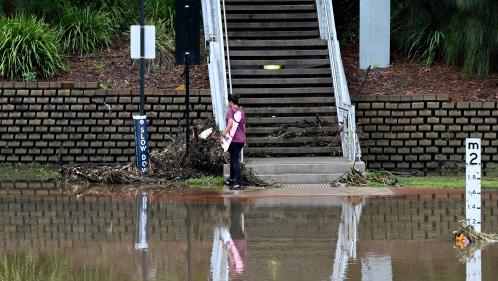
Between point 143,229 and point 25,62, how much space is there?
887 cm

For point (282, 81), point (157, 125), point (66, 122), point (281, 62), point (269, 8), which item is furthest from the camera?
point (269, 8)

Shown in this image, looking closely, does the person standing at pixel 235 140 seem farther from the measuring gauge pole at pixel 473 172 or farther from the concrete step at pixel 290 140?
the measuring gauge pole at pixel 473 172

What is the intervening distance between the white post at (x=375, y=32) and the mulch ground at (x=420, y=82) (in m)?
0.25

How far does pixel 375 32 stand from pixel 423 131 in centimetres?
243

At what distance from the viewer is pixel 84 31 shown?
2302 centimetres

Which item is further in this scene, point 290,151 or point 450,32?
point 450,32

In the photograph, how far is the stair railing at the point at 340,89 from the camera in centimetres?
1862

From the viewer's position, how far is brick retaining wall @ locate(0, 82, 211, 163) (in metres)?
21.1

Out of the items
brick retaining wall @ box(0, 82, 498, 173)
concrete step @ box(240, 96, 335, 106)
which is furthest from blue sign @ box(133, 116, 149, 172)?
concrete step @ box(240, 96, 335, 106)

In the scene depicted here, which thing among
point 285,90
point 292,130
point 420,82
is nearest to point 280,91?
point 285,90

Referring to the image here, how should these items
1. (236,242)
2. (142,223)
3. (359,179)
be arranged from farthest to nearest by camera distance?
(359,179), (142,223), (236,242)

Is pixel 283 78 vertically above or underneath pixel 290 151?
above

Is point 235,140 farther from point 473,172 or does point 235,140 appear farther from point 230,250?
point 473,172

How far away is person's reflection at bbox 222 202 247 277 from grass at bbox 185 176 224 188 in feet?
7.04
